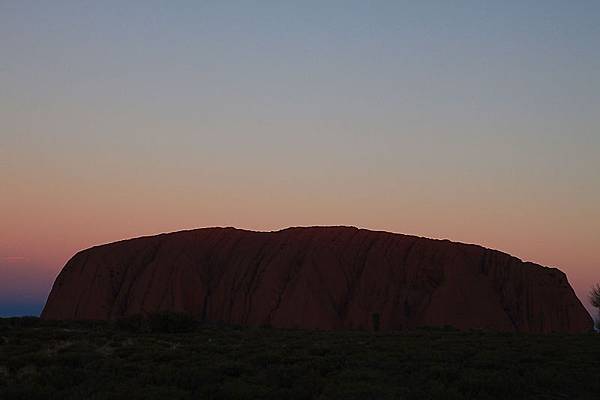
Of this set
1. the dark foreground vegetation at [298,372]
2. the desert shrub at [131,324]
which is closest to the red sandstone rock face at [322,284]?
the desert shrub at [131,324]

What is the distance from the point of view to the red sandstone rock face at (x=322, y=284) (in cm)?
5750

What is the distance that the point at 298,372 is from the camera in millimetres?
14742

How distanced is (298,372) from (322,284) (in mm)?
Answer: 45666

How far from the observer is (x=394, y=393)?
38.7ft

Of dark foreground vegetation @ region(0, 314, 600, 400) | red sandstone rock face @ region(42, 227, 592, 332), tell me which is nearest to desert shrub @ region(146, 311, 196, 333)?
dark foreground vegetation @ region(0, 314, 600, 400)

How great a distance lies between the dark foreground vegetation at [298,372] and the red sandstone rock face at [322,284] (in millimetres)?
35409

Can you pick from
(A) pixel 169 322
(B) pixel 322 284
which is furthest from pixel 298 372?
(B) pixel 322 284

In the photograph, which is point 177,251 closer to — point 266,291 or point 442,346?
point 266,291

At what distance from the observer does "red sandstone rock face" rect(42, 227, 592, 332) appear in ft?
189

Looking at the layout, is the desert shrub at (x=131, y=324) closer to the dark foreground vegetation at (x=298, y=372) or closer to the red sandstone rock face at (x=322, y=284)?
the dark foreground vegetation at (x=298, y=372)

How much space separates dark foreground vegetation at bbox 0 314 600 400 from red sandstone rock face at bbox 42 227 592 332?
116 feet

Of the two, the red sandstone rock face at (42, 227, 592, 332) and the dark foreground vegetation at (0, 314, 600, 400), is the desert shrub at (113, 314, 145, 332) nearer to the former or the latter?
the dark foreground vegetation at (0, 314, 600, 400)

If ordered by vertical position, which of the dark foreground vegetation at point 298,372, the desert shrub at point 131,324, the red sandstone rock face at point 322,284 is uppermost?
the red sandstone rock face at point 322,284

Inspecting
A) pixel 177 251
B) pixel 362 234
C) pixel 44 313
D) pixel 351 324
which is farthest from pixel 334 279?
pixel 44 313
